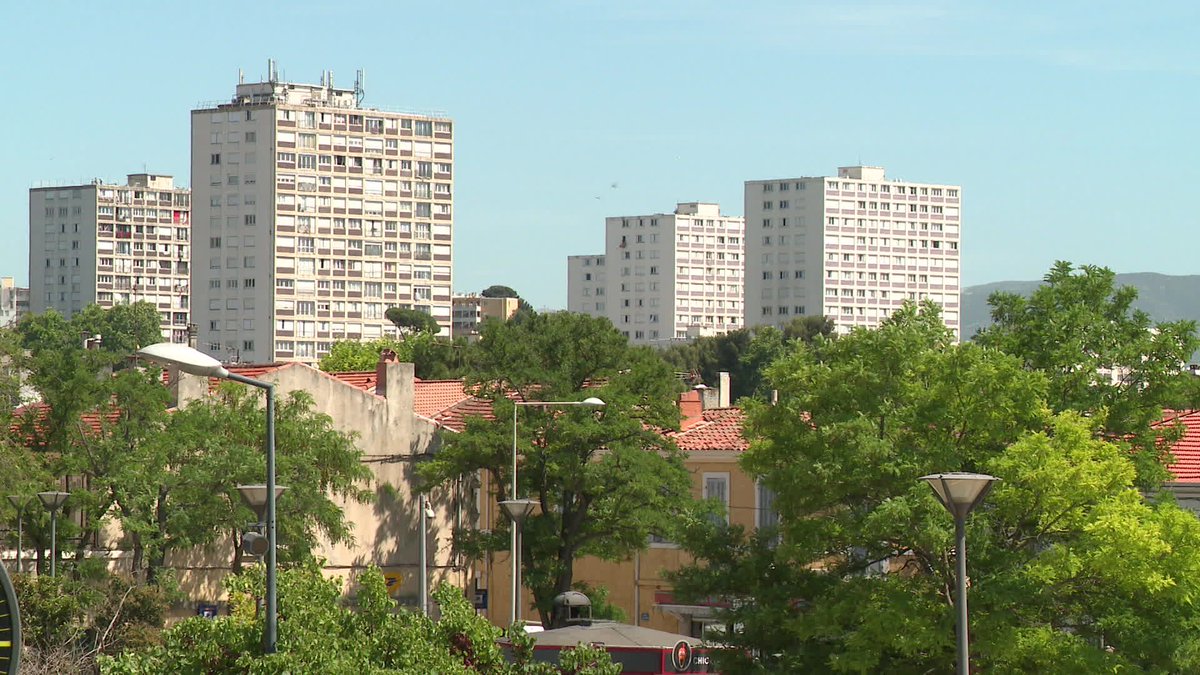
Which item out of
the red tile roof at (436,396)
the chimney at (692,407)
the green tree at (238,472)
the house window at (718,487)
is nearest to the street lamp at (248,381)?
the green tree at (238,472)

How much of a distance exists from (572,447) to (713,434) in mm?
5311

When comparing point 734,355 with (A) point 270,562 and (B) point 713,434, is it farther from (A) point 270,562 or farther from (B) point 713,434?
(A) point 270,562

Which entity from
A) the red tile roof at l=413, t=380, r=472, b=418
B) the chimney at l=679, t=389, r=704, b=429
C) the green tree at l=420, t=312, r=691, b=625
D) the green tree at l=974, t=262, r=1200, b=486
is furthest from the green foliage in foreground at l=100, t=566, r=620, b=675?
the red tile roof at l=413, t=380, r=472, b=418

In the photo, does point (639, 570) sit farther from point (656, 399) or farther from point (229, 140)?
point (229, 140)

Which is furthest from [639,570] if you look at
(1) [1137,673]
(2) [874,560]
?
(1) [1137,673]

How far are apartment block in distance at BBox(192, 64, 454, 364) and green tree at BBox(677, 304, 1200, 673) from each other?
15332cm

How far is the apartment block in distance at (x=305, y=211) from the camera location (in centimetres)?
18675

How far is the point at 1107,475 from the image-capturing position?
33062mm

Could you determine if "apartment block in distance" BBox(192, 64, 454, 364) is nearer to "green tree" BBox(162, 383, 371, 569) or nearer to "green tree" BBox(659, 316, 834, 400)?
"green tree" BBox(659, 316, 834, 400)

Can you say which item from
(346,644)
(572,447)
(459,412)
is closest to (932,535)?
(346,644)

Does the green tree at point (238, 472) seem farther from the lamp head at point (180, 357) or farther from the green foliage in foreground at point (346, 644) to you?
the lamp head at point (180, 357)

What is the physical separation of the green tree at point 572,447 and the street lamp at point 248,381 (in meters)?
28.2

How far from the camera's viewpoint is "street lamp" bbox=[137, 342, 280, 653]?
61.9ft

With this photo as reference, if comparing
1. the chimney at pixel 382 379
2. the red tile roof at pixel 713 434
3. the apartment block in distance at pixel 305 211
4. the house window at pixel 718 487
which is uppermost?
the apartment block in distance at pixel 305 211
